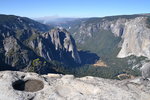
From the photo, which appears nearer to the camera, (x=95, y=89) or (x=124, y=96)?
(x=124, y=96)

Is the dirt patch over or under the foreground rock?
under

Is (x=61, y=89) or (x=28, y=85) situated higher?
(x=61, y=89)

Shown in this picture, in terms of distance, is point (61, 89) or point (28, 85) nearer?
point (61, 89)

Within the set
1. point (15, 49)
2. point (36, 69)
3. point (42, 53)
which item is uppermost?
point (36, 69)

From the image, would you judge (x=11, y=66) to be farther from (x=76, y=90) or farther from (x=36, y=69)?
(x=76, y=90)

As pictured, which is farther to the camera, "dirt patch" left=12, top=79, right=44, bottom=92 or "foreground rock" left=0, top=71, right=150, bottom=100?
"dirt patch" left=12, top=79, right=44, bottom=92

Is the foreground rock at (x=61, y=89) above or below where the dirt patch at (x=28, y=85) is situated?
above

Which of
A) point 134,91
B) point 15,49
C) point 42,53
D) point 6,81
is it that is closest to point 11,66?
point 15,49
